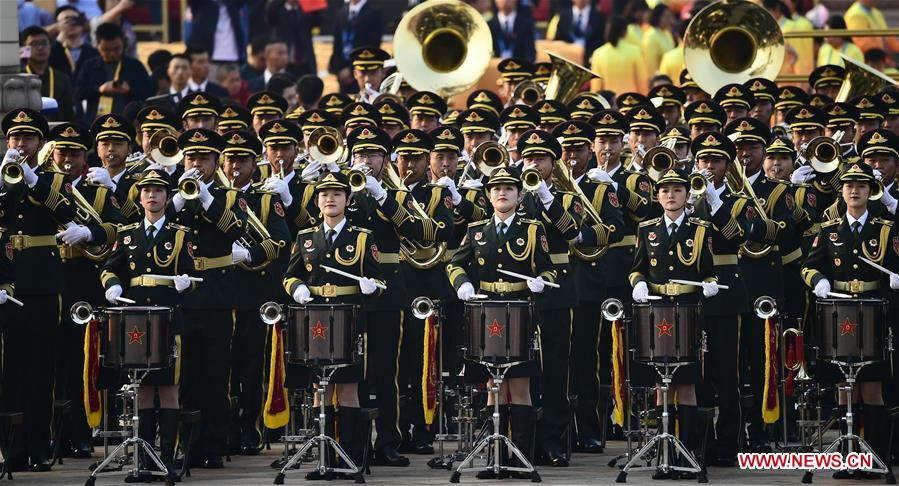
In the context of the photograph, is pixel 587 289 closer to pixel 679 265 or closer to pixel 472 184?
pixel 472 184

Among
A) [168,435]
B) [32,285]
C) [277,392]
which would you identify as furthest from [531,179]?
[32,285]

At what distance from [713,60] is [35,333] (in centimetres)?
817

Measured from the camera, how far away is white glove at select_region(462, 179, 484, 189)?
1716 cm

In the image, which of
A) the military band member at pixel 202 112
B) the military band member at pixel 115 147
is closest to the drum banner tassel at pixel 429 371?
the military band member at pixel 115 147

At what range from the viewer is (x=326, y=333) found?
14.8 meters

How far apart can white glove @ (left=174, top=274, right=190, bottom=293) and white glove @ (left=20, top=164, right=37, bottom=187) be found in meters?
1.35

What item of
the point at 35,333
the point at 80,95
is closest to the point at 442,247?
the point at 35,333

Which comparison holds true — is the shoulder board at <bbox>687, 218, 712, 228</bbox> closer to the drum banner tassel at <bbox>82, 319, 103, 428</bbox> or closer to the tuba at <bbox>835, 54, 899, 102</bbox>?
the drum banner tassel at <bbox>82, 319, 103, 428</bbox>

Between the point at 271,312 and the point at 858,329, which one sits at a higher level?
the point at 271,312

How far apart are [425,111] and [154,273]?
4133 mm

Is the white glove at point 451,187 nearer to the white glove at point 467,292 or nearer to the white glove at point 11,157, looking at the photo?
the white glove at point 467,292

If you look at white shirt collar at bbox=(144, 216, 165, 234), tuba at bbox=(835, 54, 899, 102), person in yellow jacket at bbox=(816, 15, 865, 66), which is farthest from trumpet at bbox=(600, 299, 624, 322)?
person in yellow jacket at bbox=(816, 15, 865, 66)

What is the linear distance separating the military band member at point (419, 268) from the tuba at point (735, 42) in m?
5.02

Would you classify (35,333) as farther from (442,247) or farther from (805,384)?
(805,384)
